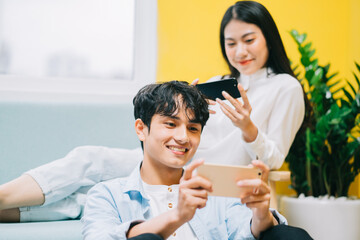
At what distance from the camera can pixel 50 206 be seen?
161 cm

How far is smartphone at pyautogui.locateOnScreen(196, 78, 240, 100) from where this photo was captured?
1.59 metres

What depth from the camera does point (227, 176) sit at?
3.25 ft

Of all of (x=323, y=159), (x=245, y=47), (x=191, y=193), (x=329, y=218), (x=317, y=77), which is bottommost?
(x=329, y=218)

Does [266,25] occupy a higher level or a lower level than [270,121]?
higher

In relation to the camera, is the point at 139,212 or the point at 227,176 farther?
the point at 139,212

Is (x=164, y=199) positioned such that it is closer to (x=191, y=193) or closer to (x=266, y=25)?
(x=191, y=193)

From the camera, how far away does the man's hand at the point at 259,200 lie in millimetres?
1011

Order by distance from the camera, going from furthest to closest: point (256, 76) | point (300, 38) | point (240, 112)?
point (300, 38) → point (256, 76) → point (240, 112)

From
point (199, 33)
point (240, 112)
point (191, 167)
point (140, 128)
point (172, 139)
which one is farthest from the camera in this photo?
point (199, 33)

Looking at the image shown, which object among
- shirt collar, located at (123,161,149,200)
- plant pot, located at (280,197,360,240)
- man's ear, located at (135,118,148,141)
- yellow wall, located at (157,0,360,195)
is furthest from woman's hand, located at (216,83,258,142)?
yellow wall, located at (157,0,360,195)

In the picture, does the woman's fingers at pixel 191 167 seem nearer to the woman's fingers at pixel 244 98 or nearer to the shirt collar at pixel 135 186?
the shirt collar at pixel 135 186

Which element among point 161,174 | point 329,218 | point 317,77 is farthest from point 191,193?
point 317,77

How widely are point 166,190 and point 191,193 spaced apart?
284 millimetres

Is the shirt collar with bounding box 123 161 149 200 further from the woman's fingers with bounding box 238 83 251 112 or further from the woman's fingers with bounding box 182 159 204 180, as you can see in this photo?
the woman's fingers with bounding box 238 83 251 112
